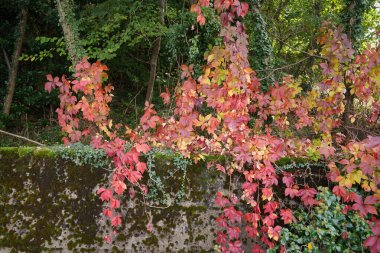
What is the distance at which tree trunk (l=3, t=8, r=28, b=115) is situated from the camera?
946 centimetres

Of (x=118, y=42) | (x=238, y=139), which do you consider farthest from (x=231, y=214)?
(x=118, y=42)

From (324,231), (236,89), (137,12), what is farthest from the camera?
(137,12)

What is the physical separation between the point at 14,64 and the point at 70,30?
2.93 metres

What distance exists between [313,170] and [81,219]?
2.90 meters

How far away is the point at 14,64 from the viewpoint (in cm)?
965

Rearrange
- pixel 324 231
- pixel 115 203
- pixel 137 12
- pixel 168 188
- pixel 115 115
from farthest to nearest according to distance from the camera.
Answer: pixel 115 115 → pixel 137 12 → pixel 168 188 → pixel 324 231 → pixel 115 203

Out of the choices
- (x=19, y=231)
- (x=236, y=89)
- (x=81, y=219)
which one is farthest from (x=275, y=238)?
(x=19, y=231)

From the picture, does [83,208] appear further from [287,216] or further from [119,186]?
[287,216]

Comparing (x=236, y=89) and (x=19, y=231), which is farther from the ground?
(x=236, y=89)

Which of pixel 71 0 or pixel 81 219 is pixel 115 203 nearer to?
pixel 81 219

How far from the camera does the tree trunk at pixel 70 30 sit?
310 inches

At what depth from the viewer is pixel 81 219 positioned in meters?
3.78

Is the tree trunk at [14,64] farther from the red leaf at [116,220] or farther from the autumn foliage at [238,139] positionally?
the red leaf at [116,220]

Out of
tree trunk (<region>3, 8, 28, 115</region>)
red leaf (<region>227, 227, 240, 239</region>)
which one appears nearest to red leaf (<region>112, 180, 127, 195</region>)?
red leaf (<region>227, 227, 240, 239</region>)
